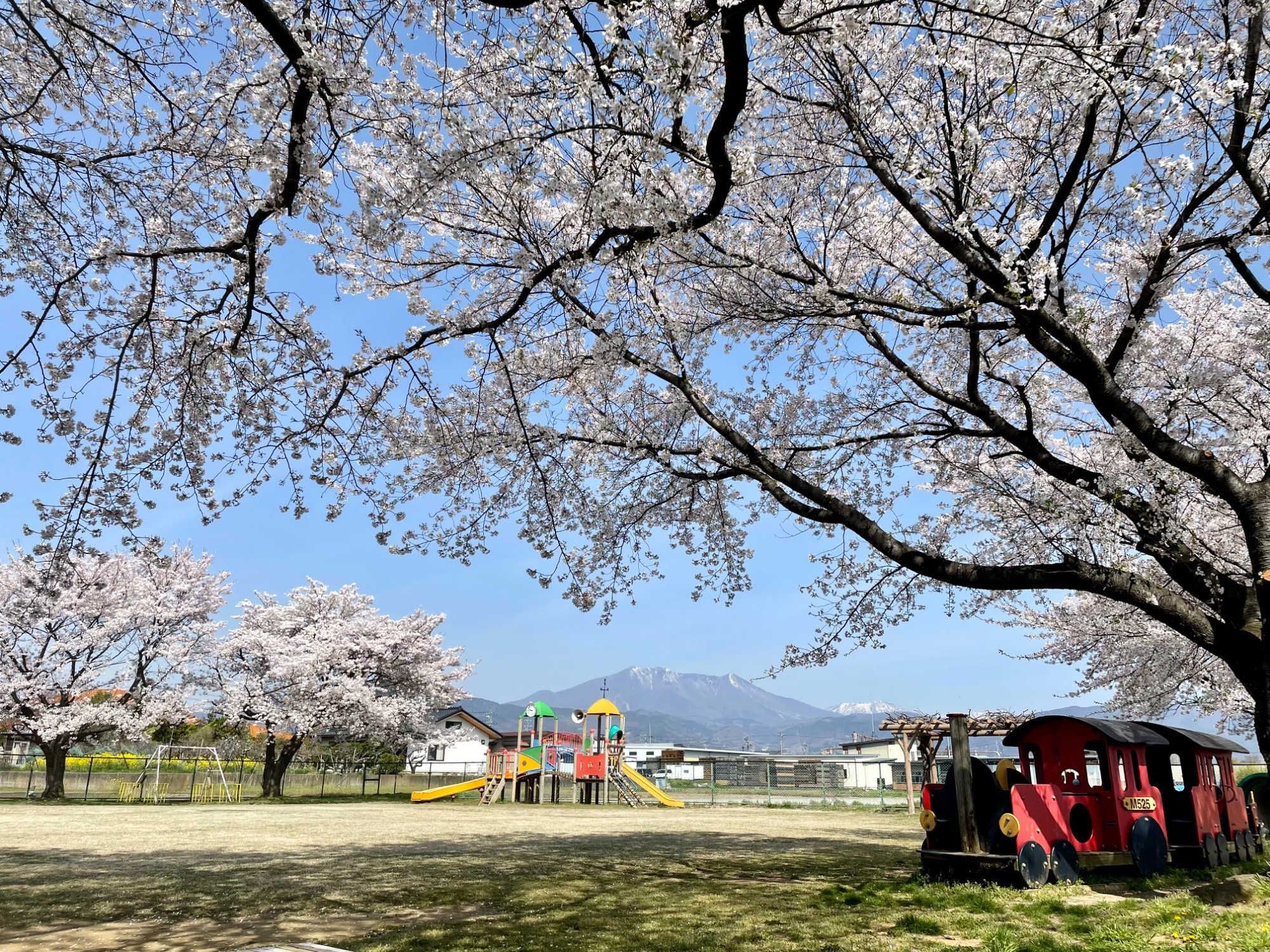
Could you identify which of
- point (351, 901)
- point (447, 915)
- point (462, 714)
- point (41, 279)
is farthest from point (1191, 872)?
point (462, 714)

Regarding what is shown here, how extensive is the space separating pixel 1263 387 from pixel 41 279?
13.1m

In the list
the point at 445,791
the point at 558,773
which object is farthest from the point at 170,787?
the point at 558,773

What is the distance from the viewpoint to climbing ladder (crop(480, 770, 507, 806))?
2630cm

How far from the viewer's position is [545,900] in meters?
6.82

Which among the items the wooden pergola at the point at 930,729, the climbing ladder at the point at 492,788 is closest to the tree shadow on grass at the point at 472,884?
the wooden pergola at the point at 930,729

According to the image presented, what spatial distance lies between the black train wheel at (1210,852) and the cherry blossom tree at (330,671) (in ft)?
78.3

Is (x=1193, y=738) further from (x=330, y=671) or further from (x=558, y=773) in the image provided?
(x=330, y=671)

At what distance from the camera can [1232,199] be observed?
6988mm

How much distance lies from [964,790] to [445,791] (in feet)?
78.6

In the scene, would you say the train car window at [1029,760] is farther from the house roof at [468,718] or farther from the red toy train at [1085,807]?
the house roof at [468,718]

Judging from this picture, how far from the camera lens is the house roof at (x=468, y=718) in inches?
1751

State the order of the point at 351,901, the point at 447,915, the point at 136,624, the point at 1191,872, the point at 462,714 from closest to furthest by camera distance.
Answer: the point at 447,915 → the point at 351,901 → the point at 1191,872 → the point at 136,624 → the point at 462,714

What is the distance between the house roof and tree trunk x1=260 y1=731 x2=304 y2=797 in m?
16.1

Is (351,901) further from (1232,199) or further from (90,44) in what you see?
(1232,199)
